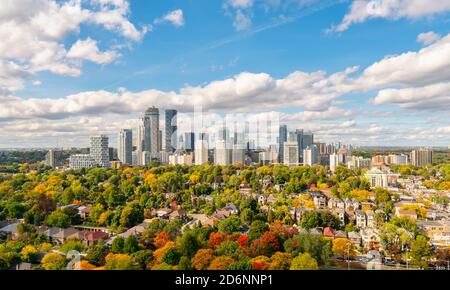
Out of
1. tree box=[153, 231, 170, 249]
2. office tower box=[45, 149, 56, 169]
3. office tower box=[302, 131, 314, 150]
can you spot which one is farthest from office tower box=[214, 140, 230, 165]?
tree box=[153, 231, 170, 249]

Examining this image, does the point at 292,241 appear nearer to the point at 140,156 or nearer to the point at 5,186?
the point at 5,186

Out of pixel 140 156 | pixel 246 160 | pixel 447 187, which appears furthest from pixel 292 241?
pixel 140 156

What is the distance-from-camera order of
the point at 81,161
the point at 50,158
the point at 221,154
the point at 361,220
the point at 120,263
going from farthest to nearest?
the point at 221,154 < the point at 50,158 < the point at 81,161 < the point at 361,220 < the point at 120,263

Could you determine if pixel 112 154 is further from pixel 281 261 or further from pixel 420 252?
pixel 420 252

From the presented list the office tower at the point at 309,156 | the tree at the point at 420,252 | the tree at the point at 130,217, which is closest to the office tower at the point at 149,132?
the office tower at the point at 309,156

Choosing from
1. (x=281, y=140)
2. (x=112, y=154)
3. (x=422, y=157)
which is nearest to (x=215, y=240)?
(x=281, y=140)

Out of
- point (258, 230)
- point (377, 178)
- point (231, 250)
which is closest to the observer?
→ point (231, 250)
